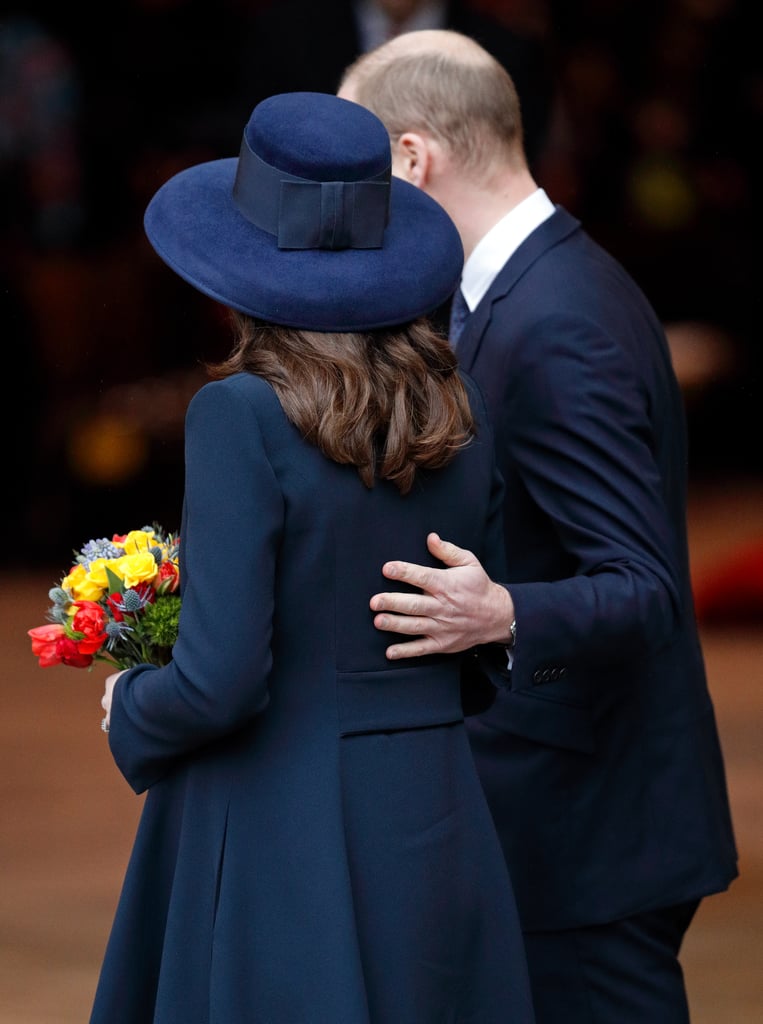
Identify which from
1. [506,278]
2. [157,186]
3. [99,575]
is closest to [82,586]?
[99,575]

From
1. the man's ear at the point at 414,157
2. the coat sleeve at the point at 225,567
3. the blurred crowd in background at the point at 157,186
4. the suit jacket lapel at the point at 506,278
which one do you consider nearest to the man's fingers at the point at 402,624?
the coat sleeve at the point at 225,567

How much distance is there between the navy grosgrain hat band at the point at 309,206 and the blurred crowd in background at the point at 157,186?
14.6ft

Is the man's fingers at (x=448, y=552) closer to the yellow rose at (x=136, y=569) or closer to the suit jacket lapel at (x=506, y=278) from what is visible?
the yellow rose at (x=136, y=569)

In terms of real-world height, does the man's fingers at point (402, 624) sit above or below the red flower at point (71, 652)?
above

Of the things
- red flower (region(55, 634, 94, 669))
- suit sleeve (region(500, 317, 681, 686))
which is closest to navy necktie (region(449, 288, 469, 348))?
suit sleeve (region(500, 317, 681, 686))

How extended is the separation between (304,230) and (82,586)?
468 mm

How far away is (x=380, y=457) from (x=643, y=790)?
75cm

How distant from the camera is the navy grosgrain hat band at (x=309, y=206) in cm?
167

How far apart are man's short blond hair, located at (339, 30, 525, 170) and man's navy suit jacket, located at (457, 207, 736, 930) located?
16cm

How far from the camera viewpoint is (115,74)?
6656 mm

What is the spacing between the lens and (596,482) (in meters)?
1.98

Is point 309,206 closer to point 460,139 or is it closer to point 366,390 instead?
point 366,390

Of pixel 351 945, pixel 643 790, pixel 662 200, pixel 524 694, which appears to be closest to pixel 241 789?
pixel 351 945

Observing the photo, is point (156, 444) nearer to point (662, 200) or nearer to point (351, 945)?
point (662, 200)
